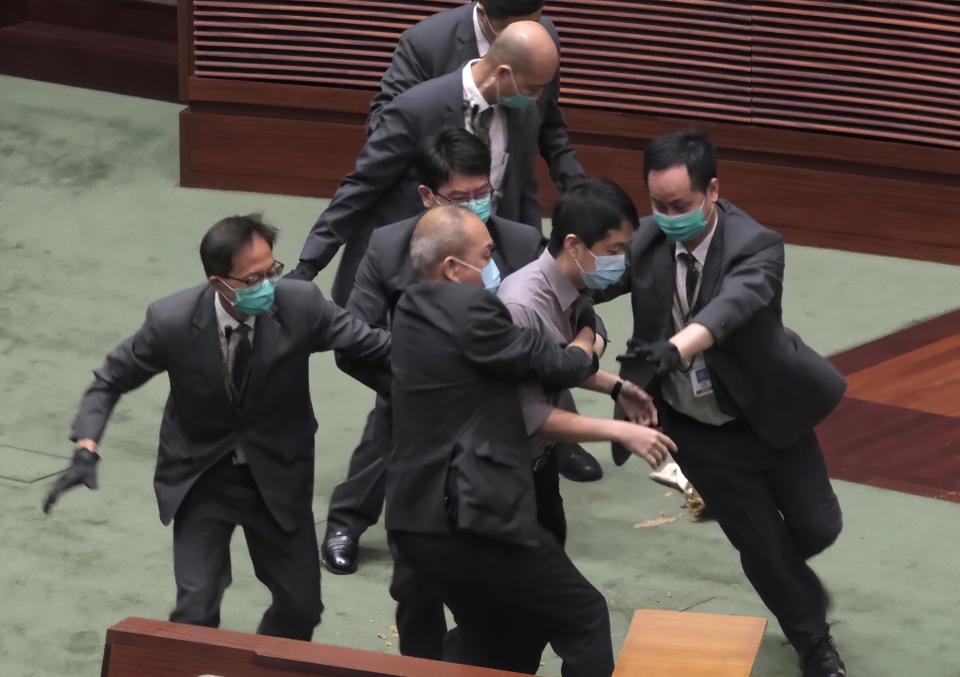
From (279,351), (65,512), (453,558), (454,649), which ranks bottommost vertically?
(65,512)

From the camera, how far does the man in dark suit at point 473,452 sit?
3.73 meters

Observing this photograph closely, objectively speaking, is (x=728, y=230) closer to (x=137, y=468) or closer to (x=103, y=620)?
(x=103, y=620)

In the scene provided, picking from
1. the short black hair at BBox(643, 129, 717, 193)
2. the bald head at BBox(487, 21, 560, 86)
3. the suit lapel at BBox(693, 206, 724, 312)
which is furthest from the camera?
the bald head at BBox(487, 21, 560, 86)

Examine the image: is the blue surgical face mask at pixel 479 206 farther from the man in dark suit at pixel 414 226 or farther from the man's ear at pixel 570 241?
the man's ear at pixel 570 241

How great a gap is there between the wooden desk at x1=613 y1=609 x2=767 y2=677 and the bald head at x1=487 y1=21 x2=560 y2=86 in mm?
1585

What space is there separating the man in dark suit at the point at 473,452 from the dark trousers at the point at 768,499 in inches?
25.9

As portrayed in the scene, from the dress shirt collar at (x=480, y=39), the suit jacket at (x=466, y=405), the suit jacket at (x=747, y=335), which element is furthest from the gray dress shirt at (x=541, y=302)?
the dress shirt collar at (x=480, y=39)

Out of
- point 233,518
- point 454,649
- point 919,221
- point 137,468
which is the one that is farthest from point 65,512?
point 919,221

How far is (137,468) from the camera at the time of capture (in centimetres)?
587

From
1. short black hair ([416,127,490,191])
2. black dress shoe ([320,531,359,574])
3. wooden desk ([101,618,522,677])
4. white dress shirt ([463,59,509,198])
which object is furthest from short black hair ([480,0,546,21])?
wooden desk ([101,618,522,677])

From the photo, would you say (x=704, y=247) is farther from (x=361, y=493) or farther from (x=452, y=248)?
(x=361, y=493)

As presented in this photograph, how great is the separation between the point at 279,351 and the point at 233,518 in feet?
1.45

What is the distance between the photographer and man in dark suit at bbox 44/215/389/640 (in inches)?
161

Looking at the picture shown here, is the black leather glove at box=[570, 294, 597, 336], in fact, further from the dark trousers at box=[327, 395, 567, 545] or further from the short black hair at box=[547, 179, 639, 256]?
the dark trousers at box=[327, 395, 567, 545]
